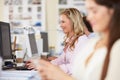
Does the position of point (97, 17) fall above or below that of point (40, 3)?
above

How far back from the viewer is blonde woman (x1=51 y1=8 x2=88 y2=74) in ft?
7.62

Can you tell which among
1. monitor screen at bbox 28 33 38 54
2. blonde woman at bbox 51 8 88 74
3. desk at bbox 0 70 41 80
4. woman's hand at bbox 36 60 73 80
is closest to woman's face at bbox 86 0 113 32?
woman's hand at bbox 36 60 73 80

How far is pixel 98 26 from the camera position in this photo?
0.98m

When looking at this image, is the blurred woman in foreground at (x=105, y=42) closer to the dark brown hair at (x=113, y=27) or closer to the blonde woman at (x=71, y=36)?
the dark brown hair at (x=113, y=27)

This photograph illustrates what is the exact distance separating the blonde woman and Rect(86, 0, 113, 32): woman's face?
1281 millimetres

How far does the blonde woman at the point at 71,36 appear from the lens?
7.62 ft

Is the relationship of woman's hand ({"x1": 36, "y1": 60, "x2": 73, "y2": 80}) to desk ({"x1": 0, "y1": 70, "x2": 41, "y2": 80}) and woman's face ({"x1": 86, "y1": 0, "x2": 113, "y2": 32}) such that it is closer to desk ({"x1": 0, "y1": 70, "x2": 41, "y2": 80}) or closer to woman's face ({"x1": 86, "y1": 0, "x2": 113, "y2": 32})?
woman's face ({"x1": 86, "y1": 0, "x2": 113, "y2": 32})

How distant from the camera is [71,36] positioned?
2451mm

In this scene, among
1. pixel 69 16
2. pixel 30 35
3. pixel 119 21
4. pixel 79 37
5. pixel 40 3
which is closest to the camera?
pixel 119 21

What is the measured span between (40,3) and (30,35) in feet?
2.41

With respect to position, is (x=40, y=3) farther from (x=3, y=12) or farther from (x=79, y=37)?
(x=79, y=37)

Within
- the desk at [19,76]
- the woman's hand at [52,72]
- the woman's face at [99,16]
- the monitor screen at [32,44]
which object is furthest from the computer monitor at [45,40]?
the woman's face at [99,16]

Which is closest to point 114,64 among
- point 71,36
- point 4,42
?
point 71,36

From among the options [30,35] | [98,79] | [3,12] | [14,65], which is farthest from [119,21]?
[3,12]
